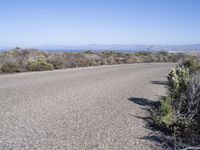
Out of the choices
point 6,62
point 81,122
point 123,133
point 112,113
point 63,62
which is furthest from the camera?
point 63,62

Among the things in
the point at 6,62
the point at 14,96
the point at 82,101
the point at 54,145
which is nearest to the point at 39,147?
the point at 54,145

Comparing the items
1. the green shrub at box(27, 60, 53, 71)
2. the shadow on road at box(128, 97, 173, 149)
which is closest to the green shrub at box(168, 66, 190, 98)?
the shadow on road at box(128, 97, 173, 149)

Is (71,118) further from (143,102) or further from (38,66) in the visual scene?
(38,66)

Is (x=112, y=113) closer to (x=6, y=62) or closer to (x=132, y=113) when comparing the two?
(x=132, y=113)

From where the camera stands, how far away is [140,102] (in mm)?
12281

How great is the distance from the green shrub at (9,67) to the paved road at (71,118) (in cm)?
767

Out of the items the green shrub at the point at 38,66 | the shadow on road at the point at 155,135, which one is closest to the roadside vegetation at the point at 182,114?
the shadow on road at the point at 155,135

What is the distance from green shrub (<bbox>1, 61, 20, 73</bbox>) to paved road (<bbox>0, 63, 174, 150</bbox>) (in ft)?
25.2

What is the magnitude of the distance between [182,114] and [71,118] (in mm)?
2901

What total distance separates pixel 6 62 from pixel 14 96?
36.4 feet

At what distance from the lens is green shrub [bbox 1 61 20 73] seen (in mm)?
22448

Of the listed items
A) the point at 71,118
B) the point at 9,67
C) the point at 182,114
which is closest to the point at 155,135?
the point at 182,114

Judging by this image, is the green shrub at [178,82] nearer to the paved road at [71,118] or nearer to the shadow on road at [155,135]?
the shadow on road at [155,135]

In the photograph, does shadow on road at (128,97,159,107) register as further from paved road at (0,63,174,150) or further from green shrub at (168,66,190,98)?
green shrub at (168,66,190,98)
